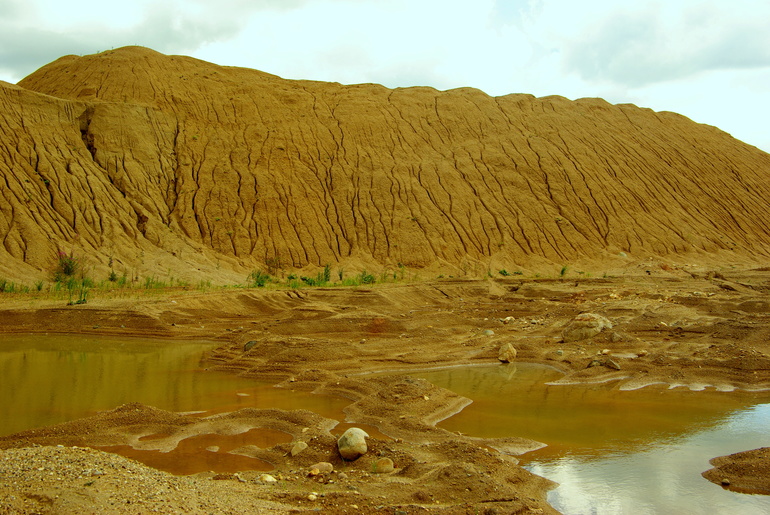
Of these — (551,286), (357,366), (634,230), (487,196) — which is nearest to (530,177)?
(487,196)

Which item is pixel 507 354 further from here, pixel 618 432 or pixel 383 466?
Answer: pixel 383 466

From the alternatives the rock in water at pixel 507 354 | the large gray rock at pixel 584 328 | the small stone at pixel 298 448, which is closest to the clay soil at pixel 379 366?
the small stone at pixel 298 448

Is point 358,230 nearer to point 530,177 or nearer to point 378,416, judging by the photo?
point 530,177

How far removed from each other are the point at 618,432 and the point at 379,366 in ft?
17.1

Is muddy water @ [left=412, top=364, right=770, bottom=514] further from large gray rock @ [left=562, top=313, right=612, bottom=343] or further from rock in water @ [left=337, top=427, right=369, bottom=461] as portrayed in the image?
large gray rock @ [left=562, top=313, right=612, bottom=343]

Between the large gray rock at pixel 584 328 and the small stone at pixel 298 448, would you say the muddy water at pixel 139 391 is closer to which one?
the small stone at pixel 298 448

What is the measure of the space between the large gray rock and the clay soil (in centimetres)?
19

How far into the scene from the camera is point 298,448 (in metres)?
7.01

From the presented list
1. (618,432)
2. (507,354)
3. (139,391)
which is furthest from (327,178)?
(618,432)

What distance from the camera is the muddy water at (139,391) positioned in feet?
24.3

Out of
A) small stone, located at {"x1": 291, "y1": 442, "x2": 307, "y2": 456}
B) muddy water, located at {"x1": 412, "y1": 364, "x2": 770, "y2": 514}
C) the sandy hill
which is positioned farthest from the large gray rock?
the sandy hill

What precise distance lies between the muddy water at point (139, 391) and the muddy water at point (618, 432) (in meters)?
2.56

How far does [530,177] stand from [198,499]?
31486 millimetres

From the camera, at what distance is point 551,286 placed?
2319 centimetres
